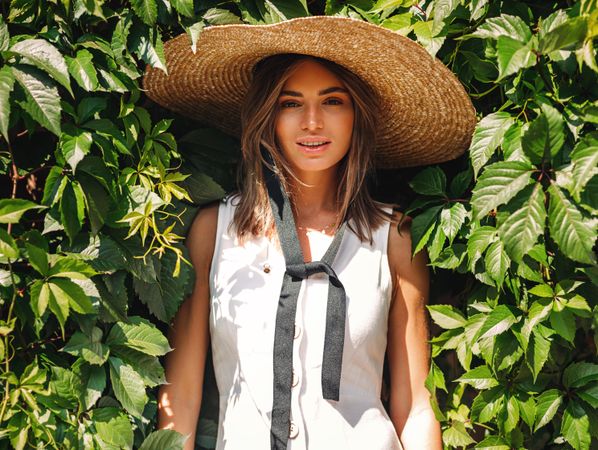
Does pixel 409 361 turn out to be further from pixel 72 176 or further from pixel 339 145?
pixel 72 176

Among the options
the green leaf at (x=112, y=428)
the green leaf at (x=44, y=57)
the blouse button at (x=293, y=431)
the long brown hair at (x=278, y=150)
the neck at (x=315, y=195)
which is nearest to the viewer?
the green leaf at (x=44, y=57)

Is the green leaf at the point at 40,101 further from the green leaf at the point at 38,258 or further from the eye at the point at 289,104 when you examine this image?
the eye at the point at 289,104

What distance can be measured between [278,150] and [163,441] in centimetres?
80

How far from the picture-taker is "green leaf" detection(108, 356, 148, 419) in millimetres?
1683

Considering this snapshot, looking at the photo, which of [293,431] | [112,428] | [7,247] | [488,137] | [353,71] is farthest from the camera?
[353,71]

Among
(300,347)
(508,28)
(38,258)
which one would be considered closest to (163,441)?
(300,347)

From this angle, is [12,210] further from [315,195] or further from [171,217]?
[315,195]

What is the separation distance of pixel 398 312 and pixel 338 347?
257mm

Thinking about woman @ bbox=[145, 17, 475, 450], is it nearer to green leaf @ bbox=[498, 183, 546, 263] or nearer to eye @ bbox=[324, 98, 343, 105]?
eye @ bbox=[324, 98, 343, 105]

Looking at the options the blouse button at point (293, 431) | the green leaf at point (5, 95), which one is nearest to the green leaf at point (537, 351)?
the blouse button at point (293, 431)

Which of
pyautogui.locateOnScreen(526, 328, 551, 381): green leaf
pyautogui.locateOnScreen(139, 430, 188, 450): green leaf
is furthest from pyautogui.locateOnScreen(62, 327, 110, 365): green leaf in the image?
pyautogui.locateOnScreen(526, 328, 551, 381): green leaf

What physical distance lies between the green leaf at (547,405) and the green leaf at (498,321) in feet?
0.60

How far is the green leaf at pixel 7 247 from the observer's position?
1.46m

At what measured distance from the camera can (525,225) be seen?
5.00 ft
